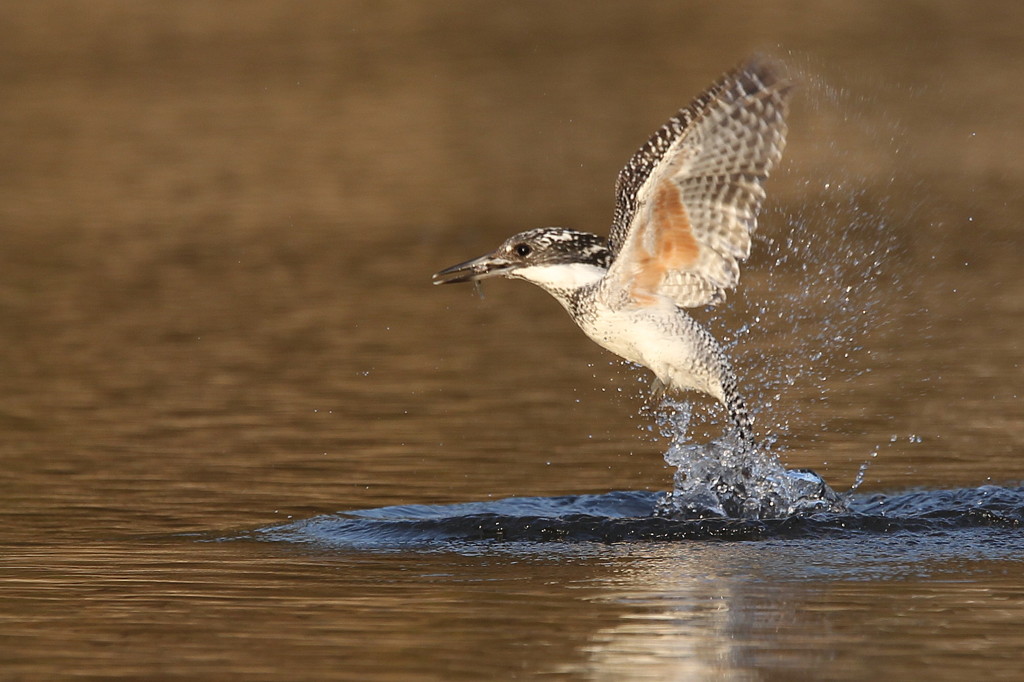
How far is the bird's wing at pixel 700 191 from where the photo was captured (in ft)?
28.3

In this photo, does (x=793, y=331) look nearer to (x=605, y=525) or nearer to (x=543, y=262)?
(x=543, y=262)

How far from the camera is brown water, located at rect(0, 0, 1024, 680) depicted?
22.5 ft

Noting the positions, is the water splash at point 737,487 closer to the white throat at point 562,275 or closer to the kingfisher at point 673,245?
the kingfisher at point 673,245

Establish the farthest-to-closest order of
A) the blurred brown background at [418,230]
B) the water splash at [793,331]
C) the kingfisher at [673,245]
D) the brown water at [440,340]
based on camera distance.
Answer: the blurred brown background at [418,230] < the water splash at [793,331] < the kingfisher at [673,245] < the brown water at [440,340]

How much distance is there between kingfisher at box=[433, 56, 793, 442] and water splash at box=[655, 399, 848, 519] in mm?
349

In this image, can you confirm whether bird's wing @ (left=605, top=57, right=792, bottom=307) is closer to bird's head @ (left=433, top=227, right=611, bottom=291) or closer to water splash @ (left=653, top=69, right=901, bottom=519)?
bird's head @ (left=433, top=227, right=611, bottom=291)

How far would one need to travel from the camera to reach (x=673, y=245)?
9055 mm

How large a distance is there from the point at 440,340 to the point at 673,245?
4.85 meters

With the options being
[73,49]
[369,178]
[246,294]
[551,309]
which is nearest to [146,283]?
[246,294]

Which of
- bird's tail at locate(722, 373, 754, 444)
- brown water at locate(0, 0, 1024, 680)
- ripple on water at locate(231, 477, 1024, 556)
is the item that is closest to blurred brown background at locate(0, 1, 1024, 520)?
brown water at locate(0, 0, 1024, 680)

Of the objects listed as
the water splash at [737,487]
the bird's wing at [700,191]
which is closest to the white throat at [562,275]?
the bird's wing at [700,191]

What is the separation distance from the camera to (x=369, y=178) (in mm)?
21312

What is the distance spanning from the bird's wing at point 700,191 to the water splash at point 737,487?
0.77 metres

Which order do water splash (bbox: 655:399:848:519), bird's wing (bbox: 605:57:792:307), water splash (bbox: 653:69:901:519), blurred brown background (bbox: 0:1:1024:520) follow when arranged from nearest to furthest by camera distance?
bird's wing (bbox: 605:57:792:307) < water splash (bbox: 655:399:848:519) < water splash (bbox: 653:69:901:519) < blurred brown background (bbox: 0:1:1024:520)
